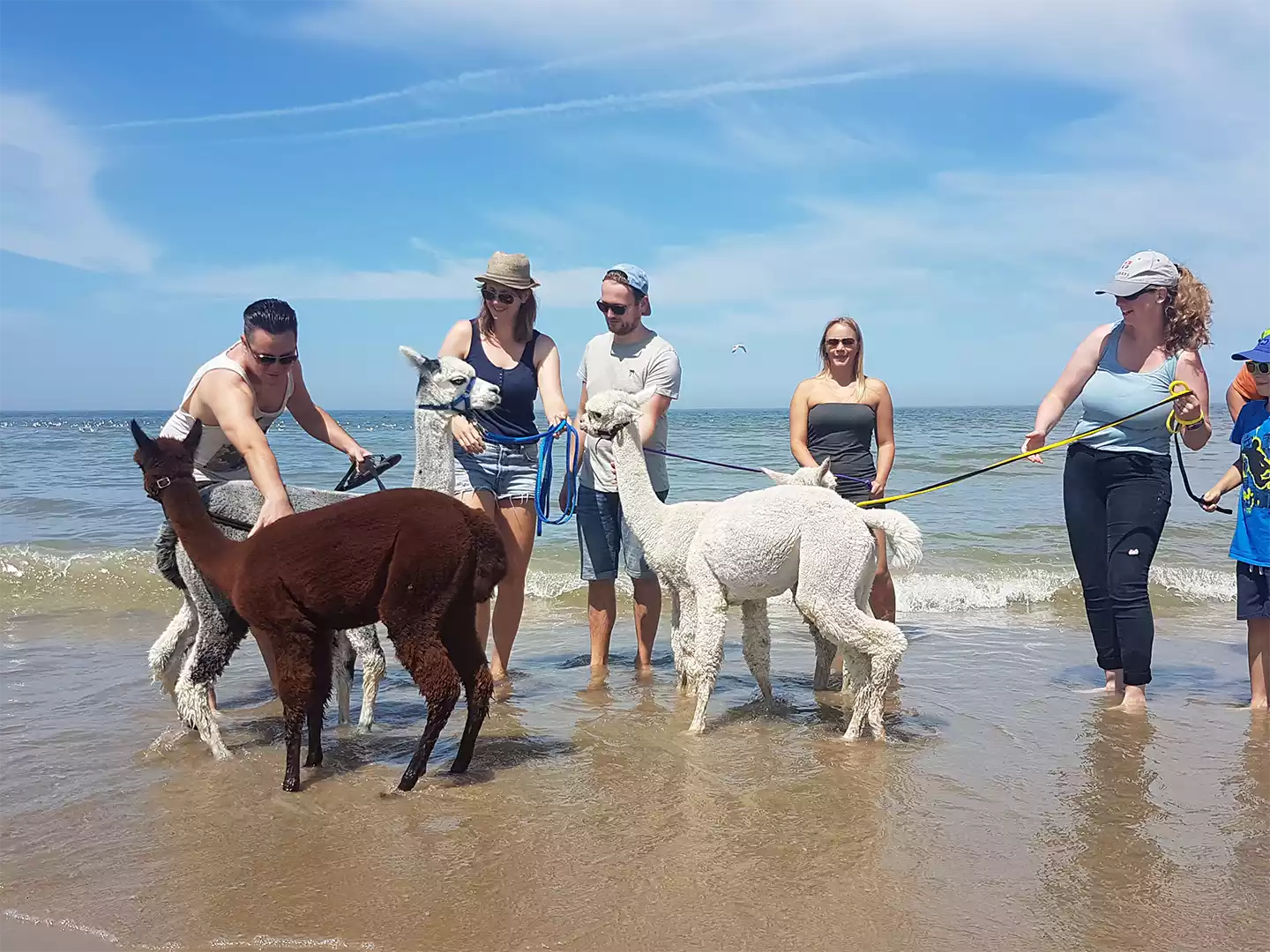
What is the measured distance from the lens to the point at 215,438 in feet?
14.9

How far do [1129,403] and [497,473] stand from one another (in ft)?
11.5

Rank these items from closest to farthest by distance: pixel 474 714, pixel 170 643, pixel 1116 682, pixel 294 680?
pixel 294 680 → pixel 474 714 → pixel 170 643 → pixel 1116 682

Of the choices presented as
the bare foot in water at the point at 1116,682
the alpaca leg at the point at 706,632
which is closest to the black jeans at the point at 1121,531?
the bare foot in water at the point at 1116,682

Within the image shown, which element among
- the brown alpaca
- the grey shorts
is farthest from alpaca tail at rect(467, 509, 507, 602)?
the grey shorts

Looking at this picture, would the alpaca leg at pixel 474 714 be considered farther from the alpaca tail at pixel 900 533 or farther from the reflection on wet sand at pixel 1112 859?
the reflection on wet sand at pixel 1112 859

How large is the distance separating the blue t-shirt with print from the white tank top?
5.05m

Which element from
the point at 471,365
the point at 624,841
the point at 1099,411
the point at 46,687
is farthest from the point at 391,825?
the point at 1099,411

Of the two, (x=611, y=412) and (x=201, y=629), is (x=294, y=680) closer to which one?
(x=201, y=629)

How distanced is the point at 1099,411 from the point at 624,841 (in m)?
3.52

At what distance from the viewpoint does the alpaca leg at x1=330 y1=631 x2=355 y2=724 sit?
16.6ft

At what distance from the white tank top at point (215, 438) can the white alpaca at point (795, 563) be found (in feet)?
5.46

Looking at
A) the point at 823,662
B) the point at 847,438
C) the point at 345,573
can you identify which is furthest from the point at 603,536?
the point at 345,573

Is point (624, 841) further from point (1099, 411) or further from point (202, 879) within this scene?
point (1099, 411)

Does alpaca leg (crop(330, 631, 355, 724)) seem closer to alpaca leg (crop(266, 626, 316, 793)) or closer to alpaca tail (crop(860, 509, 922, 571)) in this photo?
alpaca leg (crop(266, 626, 316, 793))
